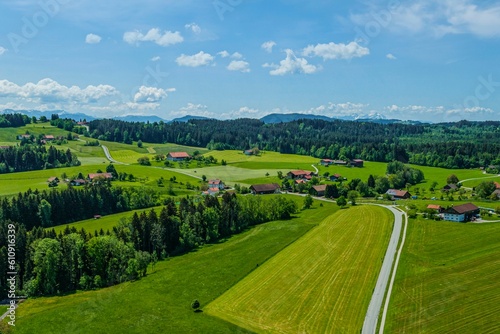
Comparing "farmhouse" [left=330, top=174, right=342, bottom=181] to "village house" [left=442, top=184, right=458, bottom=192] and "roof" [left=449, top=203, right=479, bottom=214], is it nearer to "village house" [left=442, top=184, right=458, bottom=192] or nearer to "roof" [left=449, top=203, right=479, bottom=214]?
"village house" [left=442, top=184, right=458, bottom=192]

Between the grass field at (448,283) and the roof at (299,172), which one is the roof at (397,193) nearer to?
the roof at (299,172)

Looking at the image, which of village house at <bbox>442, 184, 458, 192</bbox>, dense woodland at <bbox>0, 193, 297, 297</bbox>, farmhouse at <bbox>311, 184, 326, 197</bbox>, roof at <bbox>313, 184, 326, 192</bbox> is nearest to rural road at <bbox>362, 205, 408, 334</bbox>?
dense woodland at <bbox>0, 193, 297, 297</bbox>

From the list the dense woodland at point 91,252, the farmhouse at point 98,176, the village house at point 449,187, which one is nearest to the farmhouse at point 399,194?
the village house at point 449,187

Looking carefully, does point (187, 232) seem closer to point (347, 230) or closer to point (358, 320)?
point (347, 230)

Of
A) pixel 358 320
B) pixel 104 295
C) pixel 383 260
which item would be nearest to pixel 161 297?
pixel 104 295

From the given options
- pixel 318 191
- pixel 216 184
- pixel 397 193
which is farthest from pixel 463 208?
pixel 216 184
